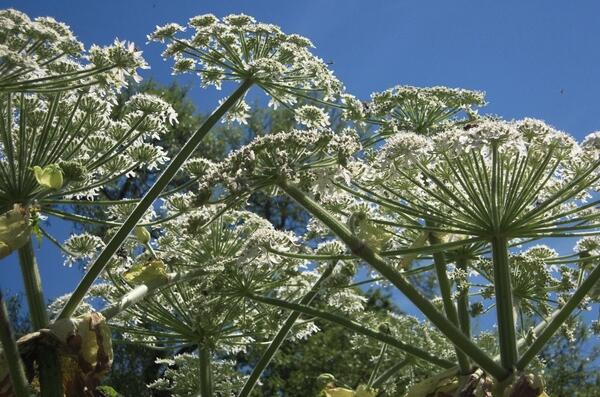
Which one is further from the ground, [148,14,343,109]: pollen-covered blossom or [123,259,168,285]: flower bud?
[148,14,343,109]: pollen-covered blossom

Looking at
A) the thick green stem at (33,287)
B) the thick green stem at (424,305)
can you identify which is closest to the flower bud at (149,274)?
the thick green stem at (33,287)

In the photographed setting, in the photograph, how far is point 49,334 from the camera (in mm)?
4141

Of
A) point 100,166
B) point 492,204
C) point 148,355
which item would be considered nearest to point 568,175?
point 492,204

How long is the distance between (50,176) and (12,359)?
0.99 m

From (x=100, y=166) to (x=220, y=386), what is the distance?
6.69ft

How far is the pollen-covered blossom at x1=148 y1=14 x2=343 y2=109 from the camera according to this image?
6.19 meters

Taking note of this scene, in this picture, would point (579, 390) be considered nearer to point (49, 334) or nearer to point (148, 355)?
point (148, 355)

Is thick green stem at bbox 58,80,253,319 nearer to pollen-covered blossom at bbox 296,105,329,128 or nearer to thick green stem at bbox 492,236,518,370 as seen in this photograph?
pollen-covered blossom at bbox 296,105,329,128

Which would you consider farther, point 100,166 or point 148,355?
point 148,355

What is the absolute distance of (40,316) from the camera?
14.2ft

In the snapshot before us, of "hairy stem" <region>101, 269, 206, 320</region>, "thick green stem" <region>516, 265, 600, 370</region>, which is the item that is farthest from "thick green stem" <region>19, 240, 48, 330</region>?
"thick green stem" <region>516, 265, 600, 370</region>

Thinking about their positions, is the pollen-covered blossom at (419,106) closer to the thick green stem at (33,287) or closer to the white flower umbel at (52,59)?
the white flower umbel at (52,59)

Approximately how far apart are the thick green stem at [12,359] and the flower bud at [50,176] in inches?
32.9

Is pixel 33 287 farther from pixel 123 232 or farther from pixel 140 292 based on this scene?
pixel 140 292
